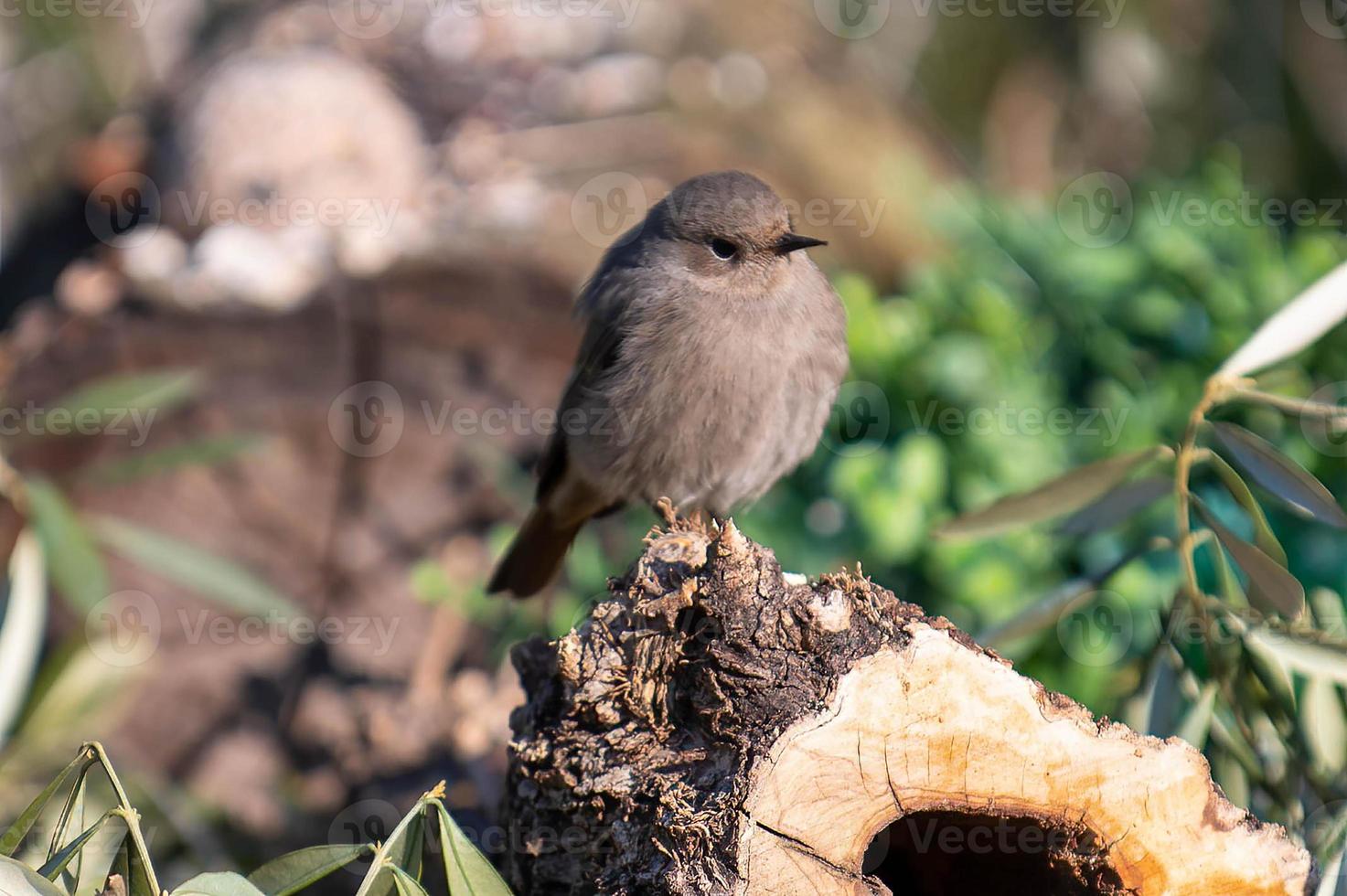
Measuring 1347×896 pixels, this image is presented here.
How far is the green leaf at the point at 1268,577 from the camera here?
2.85 m

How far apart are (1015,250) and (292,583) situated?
11.1 ft

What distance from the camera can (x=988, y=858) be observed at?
2.75 m

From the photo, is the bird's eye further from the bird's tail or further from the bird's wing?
the bird's tail

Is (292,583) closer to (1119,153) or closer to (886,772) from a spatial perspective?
(886,772)

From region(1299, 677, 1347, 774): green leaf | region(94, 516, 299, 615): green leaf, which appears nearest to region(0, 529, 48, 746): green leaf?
region(94, 516, 299, 615): green leaf

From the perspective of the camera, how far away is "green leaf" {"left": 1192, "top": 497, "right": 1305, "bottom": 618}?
9.35 feet

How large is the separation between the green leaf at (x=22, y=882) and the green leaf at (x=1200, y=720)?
2540 millimetres

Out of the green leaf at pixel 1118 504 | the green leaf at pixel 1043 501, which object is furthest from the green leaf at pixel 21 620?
the green leaf at pixel 1118 504

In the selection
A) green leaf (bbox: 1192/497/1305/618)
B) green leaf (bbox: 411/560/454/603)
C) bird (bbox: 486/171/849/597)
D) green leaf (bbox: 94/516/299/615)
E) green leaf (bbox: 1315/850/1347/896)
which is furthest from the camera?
green leaf (bbox: 411/560/454/603)

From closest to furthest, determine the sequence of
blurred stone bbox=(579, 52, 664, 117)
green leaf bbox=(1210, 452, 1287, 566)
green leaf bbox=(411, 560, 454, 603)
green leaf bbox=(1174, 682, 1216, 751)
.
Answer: green leaf bbox=(1210, 452, 1287, 566)
green leaf bbox=(1174, 682, 1216, 751)
green leaf bbox=(411, 560, 454, 603)
blurred stone bbox=(579, 52, 664, 117)

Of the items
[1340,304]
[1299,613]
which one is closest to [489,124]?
[1340,304]

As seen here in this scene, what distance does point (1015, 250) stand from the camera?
5.11 metres

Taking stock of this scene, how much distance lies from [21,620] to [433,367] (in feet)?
7.07

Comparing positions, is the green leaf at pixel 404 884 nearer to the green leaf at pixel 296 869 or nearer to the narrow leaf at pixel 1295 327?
the green leaf at pixel 296 869
